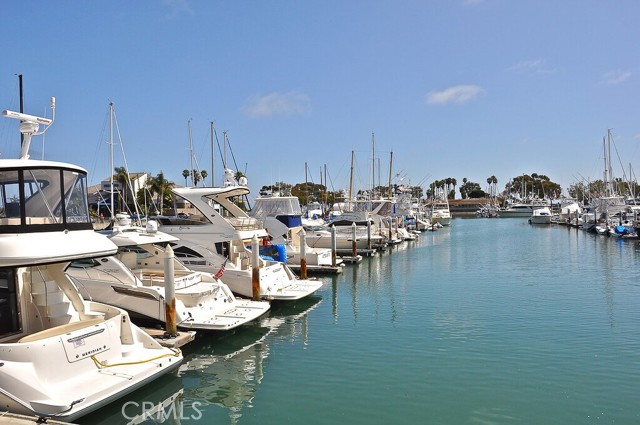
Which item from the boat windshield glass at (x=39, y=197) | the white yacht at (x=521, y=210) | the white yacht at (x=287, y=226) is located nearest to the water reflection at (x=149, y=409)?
the boat windshield glass at (x=39, y=197)

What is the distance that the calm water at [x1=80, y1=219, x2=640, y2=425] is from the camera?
10047 mm

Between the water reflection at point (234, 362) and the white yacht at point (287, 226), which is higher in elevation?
the white yacht at point (287, 226)

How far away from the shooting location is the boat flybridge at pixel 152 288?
1433 cm

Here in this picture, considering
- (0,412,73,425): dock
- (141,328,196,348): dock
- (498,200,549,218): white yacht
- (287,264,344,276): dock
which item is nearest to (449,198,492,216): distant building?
(498,200,549,218): white yacht

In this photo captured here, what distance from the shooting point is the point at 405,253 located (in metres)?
43.2

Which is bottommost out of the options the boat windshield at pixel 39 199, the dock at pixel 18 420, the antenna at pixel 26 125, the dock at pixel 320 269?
the dock at pixel 320 269

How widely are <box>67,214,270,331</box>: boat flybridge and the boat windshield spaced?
3.55 meters

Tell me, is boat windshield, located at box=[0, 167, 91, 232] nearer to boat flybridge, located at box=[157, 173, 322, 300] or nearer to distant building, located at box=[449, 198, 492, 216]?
boat flybridge, located at box=[157, 173, 322, 300]

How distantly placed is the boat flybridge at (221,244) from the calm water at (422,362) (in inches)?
37.0

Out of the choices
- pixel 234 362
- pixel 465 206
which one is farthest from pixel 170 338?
pixel 465 206

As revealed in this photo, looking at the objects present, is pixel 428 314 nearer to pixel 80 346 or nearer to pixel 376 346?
pixel 376 346

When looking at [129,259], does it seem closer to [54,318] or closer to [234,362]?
[234,362]

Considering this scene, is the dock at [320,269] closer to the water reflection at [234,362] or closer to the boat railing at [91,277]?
the water reflection at [234,362]

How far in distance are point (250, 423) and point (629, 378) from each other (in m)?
8.57
